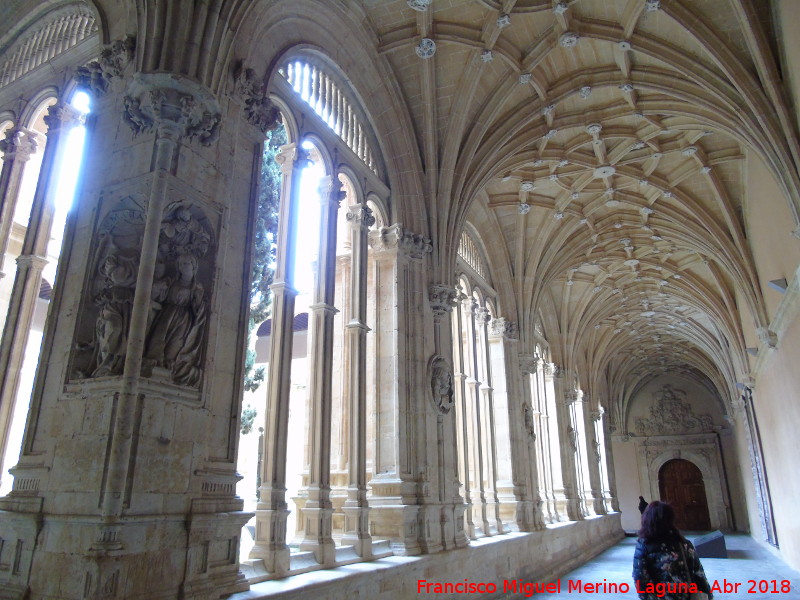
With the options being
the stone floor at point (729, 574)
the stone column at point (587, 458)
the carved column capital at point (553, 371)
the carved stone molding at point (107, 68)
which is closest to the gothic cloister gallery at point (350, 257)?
the carved stone molding at point (107, 68)

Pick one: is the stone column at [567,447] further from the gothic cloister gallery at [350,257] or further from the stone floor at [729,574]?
the stone floor at [729,574]

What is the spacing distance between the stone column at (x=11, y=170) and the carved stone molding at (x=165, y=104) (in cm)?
286

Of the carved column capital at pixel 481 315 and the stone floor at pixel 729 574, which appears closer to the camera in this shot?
the stone floor at pixel 729 574

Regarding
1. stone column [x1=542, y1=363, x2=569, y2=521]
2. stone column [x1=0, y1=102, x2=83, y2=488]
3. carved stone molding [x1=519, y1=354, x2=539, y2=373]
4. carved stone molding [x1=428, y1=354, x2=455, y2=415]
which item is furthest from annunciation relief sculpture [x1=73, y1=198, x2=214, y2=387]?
stone column [x1=542, y1=363, x2=569, y2=521]

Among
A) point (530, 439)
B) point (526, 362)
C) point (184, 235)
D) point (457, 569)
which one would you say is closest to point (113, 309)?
point (184, 235)

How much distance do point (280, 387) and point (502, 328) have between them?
32.8ft

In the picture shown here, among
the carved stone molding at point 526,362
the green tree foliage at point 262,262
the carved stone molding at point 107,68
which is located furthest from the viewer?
the carved stone molding at point 526,362

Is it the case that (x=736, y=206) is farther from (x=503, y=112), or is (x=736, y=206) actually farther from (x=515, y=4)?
(x=515, y=4)

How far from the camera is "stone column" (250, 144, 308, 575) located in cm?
664

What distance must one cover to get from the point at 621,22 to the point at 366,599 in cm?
974

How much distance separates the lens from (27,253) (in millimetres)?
6949

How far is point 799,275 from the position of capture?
10117 millimetres

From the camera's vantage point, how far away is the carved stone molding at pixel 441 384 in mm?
10492

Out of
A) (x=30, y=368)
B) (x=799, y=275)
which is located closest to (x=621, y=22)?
(x=799, y=275)
